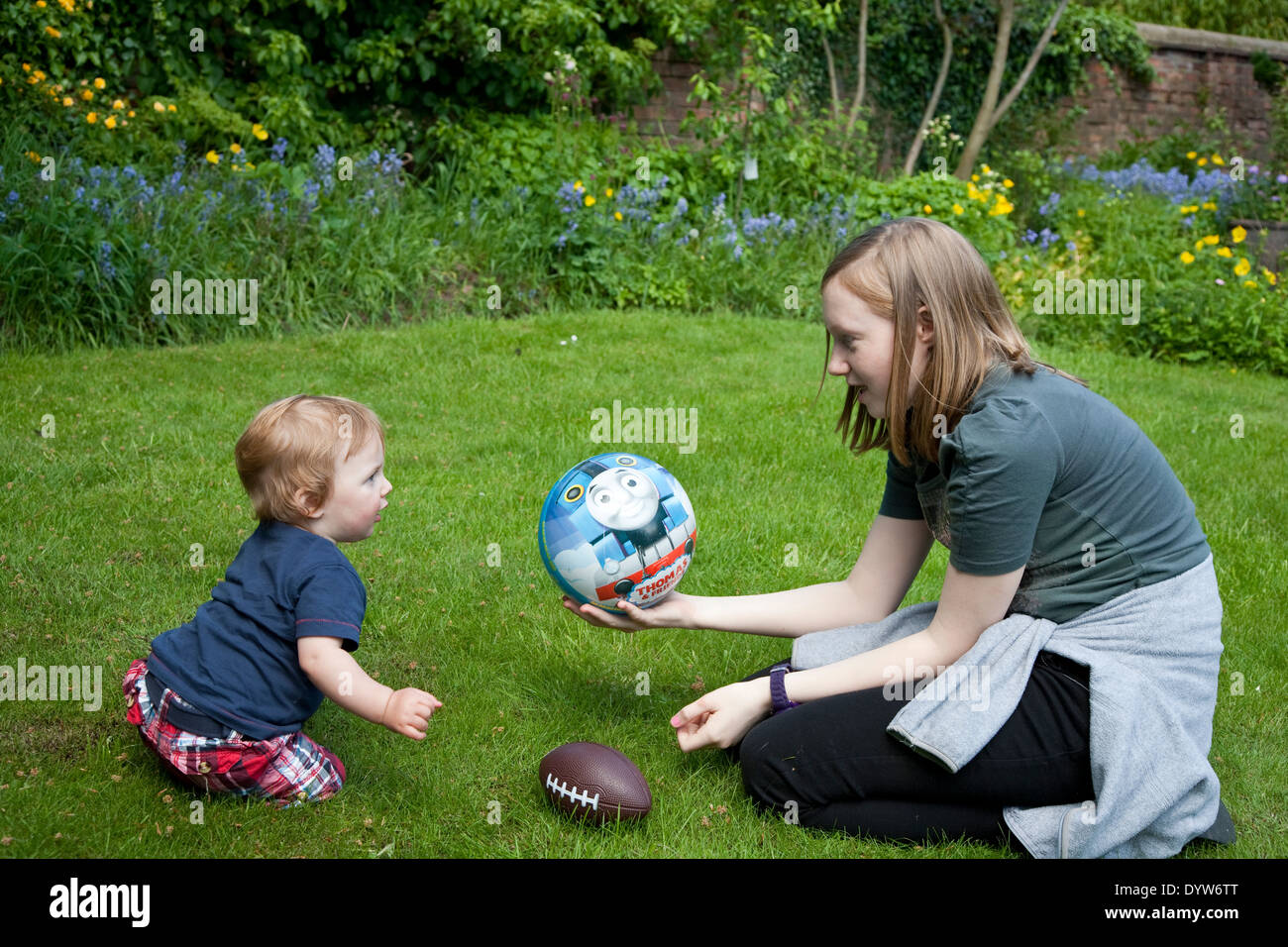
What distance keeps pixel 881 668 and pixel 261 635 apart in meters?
1.57

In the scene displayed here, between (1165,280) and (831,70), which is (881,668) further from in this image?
(831,70)

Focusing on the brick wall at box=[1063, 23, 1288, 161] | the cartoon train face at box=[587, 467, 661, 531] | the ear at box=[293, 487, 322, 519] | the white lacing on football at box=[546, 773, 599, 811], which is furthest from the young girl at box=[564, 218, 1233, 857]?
the brick wall at box=[1063, 23, 1288, 161]

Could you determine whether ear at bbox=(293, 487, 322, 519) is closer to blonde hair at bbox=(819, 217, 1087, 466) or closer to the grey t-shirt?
blonde hair at bbox=(819, 217, 1087, 466)

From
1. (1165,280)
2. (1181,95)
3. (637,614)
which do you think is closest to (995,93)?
(1181,95)

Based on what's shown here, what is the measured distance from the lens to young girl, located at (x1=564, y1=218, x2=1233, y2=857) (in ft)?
8.81

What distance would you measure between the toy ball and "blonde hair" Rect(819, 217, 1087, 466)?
2.18 feet

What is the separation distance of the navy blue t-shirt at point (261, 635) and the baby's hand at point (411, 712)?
208mm

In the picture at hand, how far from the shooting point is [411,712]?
8.92 ft

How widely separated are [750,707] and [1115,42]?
15515 millimetres

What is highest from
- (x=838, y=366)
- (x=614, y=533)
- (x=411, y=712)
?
(x=838, y=366)

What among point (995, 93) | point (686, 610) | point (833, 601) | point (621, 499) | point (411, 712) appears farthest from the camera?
point (995, 93)
